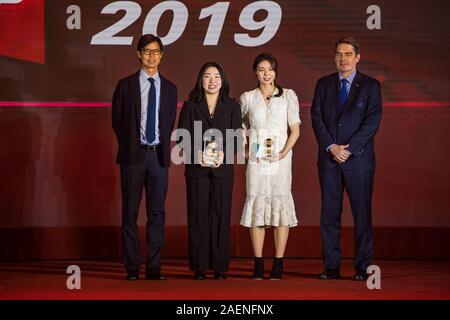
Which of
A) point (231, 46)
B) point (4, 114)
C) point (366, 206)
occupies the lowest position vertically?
point (366, 206)

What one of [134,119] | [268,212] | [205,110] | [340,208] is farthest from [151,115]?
[340,208]

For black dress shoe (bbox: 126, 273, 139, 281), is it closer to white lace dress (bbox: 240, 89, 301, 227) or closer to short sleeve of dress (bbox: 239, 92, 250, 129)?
white lace dress (bbox: 240, 89, 301, 227)

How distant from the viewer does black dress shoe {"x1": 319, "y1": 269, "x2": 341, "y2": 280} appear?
20.7 feet

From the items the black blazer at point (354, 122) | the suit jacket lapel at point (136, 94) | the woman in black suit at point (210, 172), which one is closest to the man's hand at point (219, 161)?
the woman in black suit at point (210, 172)

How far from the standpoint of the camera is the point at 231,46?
7637 millimetres

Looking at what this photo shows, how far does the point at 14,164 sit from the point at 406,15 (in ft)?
10.7

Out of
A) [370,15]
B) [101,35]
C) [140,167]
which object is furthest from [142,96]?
[370,15]

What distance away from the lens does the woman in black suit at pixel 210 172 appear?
20.4ft

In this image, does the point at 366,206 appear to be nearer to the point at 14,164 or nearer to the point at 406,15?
the point at 406,15

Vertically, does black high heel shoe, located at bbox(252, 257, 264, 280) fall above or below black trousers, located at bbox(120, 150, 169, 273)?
below

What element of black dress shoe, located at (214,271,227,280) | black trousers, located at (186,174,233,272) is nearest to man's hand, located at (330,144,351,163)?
black trousers, located at (186,174,233,272)

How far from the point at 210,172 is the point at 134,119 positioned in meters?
0.59

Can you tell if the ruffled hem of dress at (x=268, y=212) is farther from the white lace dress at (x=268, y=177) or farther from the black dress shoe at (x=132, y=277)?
the black dress shoe at (x=132, y=277)
